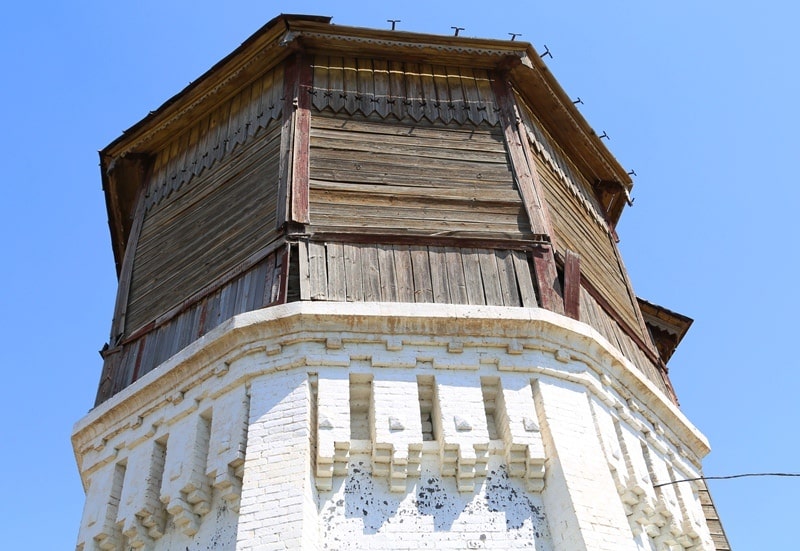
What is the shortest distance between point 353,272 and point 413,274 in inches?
25.2

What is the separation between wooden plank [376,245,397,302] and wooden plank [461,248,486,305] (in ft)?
2.54

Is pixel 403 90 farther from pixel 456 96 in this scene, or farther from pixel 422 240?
pixel 422 240

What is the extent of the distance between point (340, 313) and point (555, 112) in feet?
18.9

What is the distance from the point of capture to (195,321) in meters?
9.96

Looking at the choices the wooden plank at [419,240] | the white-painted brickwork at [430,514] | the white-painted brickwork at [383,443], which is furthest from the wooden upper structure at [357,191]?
the white-painted brickwork at [430,514]

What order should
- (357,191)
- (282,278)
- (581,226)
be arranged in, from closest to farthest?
(282,278), (357,191), (581,226)

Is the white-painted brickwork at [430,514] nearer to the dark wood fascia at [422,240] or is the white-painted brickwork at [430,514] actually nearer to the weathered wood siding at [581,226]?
the dark wood fascia at [422,240]

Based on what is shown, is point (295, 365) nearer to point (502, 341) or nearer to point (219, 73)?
point (502, 341)

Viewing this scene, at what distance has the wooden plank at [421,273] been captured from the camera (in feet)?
30.4

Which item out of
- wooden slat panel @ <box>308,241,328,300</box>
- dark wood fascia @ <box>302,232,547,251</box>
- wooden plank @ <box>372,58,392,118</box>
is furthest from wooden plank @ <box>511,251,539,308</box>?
wooden plank @ <box>372,58,392,118</box>

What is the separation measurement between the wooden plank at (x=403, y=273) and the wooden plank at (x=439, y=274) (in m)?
0.24

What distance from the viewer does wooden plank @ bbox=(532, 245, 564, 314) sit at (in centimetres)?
947

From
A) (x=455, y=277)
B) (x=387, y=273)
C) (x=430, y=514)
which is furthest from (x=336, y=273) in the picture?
(x=430, y=514)

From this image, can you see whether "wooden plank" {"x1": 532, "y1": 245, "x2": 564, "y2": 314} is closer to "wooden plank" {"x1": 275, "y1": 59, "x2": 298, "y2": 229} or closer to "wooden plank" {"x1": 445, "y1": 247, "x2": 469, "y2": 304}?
"wooden plank" {"x1": 445, "y1": 247, "x2": 469, "y2": 304}
